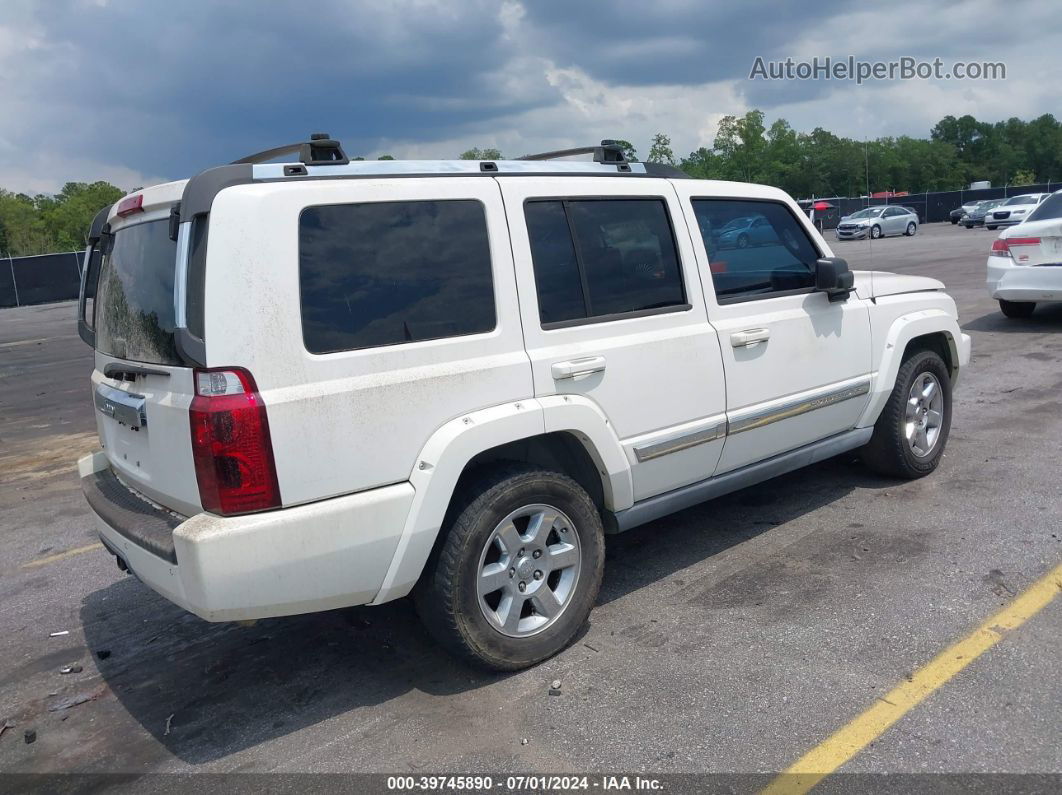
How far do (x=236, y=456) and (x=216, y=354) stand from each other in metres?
0.35

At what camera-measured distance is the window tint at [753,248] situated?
4.45 meters

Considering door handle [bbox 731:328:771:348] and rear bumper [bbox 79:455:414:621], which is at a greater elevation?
→ door handle [bbox 731:328:771:348]

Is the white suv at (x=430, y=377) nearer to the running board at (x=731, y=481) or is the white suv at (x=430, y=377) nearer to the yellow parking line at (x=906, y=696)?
the running board at (x=731, y=481)

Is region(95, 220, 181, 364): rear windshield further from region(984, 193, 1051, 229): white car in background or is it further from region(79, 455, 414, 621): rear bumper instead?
region(984, 193, 1051, 229): white car in background

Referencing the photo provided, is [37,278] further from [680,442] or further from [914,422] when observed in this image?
[680,442]

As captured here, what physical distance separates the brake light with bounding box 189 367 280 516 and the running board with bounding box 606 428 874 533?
1.71 meters

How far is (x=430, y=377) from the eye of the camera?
3312mm

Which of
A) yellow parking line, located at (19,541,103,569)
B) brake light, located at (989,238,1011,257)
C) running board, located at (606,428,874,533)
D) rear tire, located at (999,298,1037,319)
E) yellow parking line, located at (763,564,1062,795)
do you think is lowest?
yellow parking line, located at (763,564,1062,795)

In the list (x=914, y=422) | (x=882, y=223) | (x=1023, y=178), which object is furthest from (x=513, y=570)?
(x=1023, y=178)

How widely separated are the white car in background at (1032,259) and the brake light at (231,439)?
10.1 m

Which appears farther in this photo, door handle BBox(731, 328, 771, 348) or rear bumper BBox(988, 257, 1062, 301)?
rear bumper BBox(988, 257, 1062, 301)

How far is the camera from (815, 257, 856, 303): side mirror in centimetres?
473

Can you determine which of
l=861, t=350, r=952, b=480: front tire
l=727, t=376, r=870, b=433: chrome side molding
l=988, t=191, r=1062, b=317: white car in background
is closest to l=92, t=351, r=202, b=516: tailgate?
l=727, t=376, r=870, b=433: chrome side molding

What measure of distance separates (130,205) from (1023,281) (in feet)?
34.0
